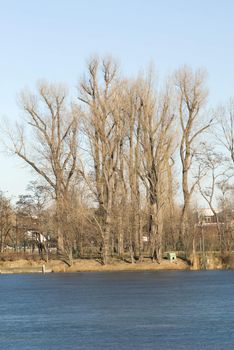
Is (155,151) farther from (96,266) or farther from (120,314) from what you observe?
(120,314)

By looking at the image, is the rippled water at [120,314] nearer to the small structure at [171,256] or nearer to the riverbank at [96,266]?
the riverbank at [96,266]

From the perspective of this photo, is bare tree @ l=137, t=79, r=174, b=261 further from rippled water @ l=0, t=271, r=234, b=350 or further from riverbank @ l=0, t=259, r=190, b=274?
rippled water @ l=0, t=271, r=234, b=350

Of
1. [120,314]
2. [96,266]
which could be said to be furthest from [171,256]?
[120,314]

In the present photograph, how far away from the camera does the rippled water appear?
72.2 ft

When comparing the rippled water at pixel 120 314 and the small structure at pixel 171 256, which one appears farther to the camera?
the small structure at pixel 171 256

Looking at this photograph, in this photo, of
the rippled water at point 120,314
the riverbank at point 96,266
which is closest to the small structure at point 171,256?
the riverbank at point 96,266

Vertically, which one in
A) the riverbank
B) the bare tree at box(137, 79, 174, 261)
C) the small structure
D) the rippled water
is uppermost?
the bare tree at box(137, 79, 174, 261)

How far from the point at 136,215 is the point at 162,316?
32.7 metres

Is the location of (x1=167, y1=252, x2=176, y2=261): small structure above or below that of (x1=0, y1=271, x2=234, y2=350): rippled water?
above

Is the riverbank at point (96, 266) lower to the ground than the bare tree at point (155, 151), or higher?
lower

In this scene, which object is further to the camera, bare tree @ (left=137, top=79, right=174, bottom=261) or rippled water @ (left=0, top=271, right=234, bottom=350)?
bare tree @ (left=137, top=79, right=174, bottom=261)

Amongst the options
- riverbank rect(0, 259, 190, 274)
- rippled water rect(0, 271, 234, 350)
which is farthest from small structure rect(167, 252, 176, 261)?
rippled water rect(0, 271, 234, 350)

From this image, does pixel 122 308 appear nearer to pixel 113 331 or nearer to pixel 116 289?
pixel 113 331

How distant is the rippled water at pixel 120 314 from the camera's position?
22.0m
